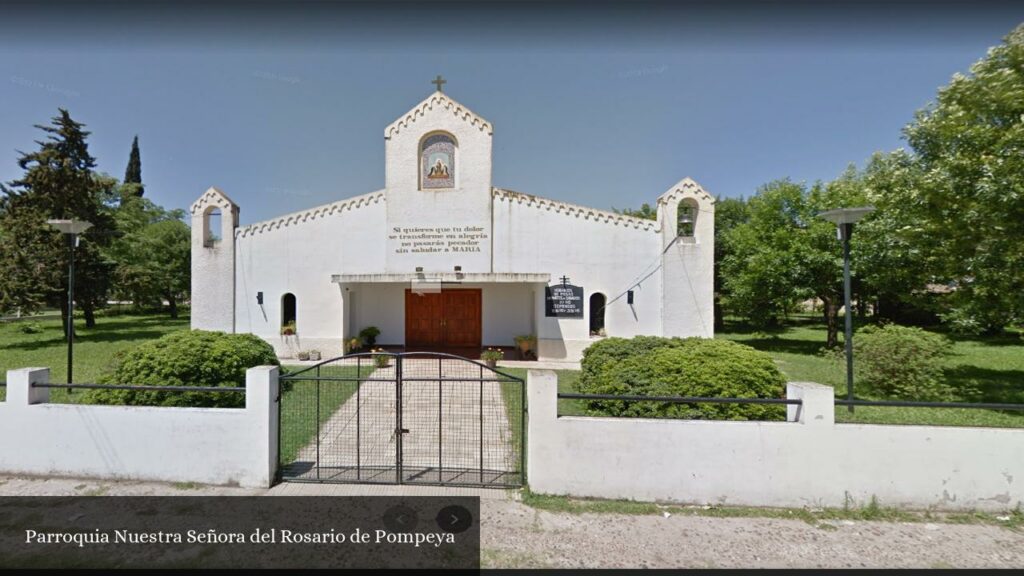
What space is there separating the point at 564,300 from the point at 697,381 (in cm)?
789

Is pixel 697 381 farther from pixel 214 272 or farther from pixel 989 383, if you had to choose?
pixel 214 272

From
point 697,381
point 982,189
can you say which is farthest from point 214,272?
point 982,189

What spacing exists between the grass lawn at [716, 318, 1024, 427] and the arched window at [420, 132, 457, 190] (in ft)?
41.1

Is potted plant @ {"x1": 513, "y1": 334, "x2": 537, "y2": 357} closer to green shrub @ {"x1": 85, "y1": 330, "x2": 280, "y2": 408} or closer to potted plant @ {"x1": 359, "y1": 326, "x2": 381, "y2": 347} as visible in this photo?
potted plant @ {"x1": 359, "y1": 326, "x2": 381, "y2": 347}

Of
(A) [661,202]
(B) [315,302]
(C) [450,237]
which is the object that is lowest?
(B) [315,302]

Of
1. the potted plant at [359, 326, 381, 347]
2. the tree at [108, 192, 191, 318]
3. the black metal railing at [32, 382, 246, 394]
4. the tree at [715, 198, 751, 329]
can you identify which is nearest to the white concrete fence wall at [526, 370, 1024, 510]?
the black metal railing at [32, 382, 246, 394]

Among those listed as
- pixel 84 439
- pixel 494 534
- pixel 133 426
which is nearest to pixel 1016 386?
pixel 494 534

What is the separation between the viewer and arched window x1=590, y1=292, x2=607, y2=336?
13773mm

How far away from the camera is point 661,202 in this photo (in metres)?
13.3

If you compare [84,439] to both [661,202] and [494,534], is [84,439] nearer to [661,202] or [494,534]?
[494,534]

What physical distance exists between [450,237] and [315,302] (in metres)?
5.35

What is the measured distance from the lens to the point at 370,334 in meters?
14.5

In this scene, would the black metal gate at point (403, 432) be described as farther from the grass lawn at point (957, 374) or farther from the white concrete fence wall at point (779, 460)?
the grass lawn at point (957, 374)

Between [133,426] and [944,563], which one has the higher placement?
[133,426]
